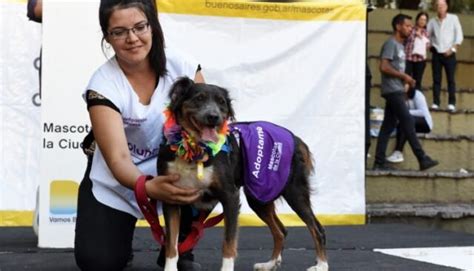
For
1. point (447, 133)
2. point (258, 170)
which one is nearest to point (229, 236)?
point (258, 170)

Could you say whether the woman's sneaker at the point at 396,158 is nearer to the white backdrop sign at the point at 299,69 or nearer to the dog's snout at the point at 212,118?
the white backdrop sign at the point at 299,69

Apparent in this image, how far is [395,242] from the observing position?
23.8 feet

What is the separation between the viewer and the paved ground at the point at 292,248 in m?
5.77

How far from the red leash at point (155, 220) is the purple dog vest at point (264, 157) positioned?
0.87 feet

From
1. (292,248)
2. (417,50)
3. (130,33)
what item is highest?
(417,50)

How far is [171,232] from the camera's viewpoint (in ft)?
15.4

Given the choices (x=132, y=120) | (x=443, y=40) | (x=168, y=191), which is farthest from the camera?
(x=443, y=40)

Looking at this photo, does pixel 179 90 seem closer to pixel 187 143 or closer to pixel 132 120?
pixel 187 143

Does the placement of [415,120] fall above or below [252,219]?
above

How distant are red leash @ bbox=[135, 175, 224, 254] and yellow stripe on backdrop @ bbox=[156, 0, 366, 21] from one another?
3311mm

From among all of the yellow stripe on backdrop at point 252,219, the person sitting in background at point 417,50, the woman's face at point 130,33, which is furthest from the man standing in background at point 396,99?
the woman's face at point 130,33

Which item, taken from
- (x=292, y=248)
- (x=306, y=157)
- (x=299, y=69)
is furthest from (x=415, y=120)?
(x=306, y=157)

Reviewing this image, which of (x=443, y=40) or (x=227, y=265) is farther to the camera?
(x=443, y=40)

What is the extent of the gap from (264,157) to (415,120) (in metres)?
6.34
